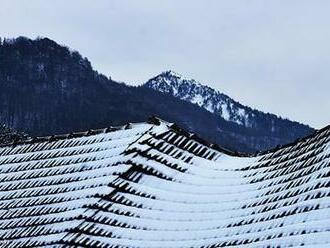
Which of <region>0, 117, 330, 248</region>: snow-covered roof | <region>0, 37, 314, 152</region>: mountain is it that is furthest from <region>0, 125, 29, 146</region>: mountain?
<region>0, 37, 314, 152</region>: mountain

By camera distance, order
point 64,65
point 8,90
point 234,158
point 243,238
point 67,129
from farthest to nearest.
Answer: point 64,65 < point 8,90 < point 67,129 < point 234,158 < point 243,238

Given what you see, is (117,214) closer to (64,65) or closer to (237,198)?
(237,198)

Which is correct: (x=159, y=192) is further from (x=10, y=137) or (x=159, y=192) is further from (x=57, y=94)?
(x=57, y=94)

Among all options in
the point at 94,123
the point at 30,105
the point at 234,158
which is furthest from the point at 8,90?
the point at 234,158

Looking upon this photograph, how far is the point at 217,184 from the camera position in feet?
60.3

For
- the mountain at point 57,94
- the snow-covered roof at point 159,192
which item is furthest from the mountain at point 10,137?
the mountain at point 57,94

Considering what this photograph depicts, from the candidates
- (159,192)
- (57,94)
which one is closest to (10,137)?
(159,192)

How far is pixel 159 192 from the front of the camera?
17.8 meters

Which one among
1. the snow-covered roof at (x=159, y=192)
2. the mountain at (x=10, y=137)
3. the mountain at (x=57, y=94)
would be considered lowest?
the snow-covered roof at (x=159, y=192)

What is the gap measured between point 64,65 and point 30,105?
83.8ft

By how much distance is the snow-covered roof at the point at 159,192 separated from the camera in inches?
576

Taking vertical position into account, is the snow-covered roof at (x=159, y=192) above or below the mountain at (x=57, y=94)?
below

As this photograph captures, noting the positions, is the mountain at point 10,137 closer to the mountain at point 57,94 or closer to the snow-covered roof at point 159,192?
the snow-covered roof at point 159,192

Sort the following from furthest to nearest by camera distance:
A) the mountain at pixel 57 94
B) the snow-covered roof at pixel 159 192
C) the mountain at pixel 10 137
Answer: the mountain at pixel 57 94, the mountain at pixel 10 137, the snow-covered roof at pixel 159 192
